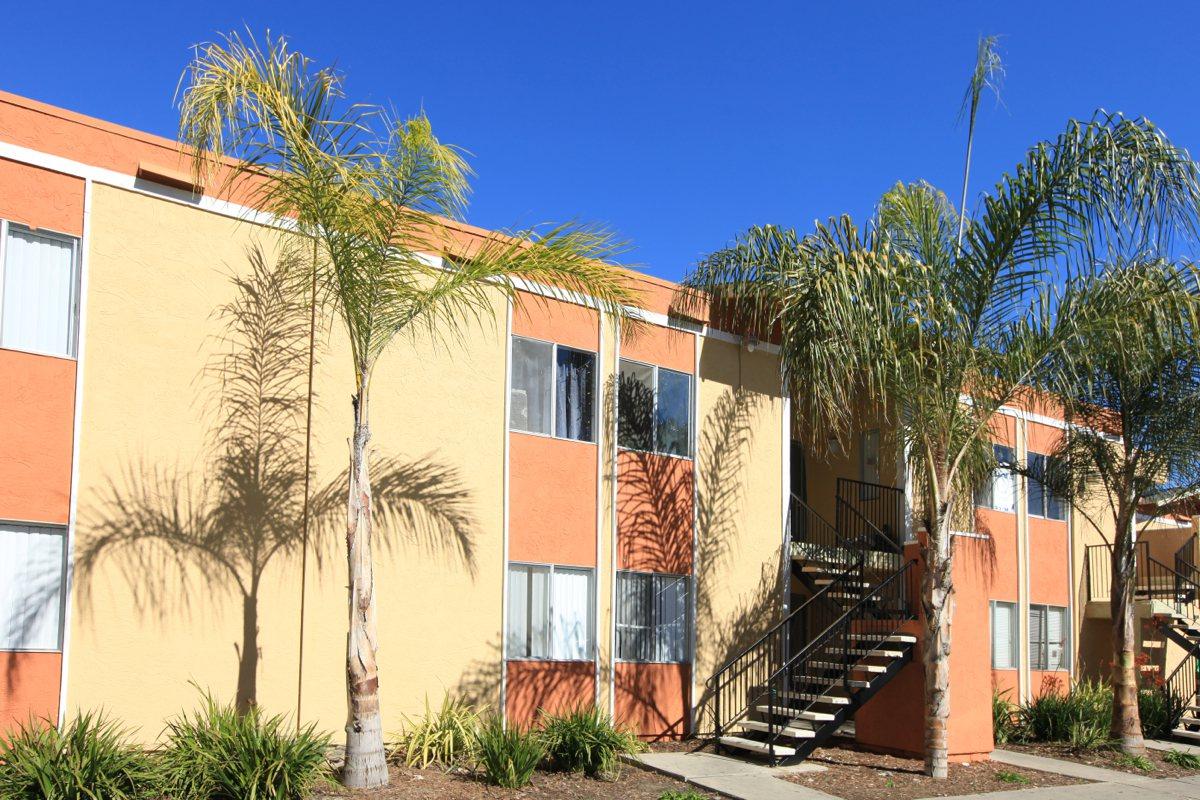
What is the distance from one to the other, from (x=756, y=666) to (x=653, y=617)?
2.03m

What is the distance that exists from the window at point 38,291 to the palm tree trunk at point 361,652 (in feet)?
10.5

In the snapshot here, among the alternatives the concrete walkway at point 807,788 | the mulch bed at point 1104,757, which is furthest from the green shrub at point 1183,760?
the concrete walkway at point 807,788

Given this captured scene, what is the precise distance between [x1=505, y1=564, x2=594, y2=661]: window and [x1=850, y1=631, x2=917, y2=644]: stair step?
370cm

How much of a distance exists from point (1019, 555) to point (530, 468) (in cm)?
1163

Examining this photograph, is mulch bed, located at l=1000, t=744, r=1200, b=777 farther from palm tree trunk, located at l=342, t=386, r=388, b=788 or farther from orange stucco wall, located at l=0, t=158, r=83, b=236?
orange stucco wall, located at l=0, t=158, r=83, b=236

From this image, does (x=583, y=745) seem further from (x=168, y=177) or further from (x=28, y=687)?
(x=168, y=177)

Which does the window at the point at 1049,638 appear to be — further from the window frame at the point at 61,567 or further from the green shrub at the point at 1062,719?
the window frame at the point at 61,567

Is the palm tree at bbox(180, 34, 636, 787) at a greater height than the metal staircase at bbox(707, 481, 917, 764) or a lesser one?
greater

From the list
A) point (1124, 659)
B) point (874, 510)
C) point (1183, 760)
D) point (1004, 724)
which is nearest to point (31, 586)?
point (874, 510)

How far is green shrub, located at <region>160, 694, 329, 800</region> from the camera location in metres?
10.5

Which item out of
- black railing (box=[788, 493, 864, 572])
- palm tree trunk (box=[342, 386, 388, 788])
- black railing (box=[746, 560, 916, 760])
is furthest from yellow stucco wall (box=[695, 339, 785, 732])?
palm tree trunk (box=[342, 386, 388, 788])

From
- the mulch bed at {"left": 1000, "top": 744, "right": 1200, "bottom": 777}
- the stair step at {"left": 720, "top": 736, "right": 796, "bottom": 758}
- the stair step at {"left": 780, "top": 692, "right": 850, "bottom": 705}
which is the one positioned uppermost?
the stair step at {"left": 780, "top": 692, "right": 850, "bottom": 705}

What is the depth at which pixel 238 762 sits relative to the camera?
35.0ft

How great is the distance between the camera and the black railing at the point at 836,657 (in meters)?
15.0
